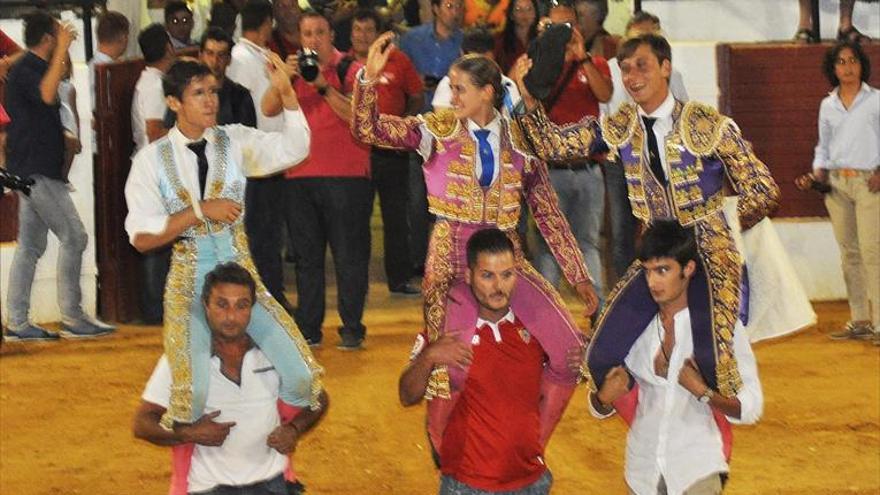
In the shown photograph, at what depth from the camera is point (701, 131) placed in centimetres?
648

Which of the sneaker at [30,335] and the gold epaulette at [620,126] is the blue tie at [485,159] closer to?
the gold epaulette at [620,126]

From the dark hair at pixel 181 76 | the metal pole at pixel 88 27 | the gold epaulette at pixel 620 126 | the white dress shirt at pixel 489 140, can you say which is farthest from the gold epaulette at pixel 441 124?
the metal pole at pixel 88 27

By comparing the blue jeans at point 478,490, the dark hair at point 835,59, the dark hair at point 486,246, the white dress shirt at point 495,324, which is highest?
the dark hair at point 835,59

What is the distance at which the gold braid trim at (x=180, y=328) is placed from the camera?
6.04m

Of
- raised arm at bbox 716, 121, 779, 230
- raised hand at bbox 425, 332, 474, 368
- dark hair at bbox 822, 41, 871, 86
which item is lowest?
raised hand at bbox 425, 332, 474, 368

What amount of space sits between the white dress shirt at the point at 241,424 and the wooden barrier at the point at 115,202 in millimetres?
6325

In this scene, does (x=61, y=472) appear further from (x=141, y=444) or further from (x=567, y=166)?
(x=567, y=166)

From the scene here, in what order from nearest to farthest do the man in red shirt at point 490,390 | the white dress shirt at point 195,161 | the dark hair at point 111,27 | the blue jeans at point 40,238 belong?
the man in red shirt at point 490,390, the white dress shirt at point 195,161, the blue jeans at point 40,238, the dark hair at point 111,27

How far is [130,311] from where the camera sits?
1245cm

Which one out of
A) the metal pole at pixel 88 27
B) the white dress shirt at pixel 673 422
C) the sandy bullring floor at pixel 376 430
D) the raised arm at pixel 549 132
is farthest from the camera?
the metal pole at pixel 88 27

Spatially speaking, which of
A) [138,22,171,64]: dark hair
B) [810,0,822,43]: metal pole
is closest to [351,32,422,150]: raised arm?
[138,22,171,64]: dark hair

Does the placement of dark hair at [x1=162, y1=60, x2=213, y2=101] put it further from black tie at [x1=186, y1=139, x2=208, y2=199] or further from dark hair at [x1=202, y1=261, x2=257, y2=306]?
dark hair at [x1=202, y1=261, x2=257, y2=306]

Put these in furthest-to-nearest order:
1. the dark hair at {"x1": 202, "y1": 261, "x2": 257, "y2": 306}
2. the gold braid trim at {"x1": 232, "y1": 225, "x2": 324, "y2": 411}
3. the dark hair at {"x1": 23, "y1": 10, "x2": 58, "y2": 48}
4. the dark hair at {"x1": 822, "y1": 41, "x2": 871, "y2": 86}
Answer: the dark hair at {"x1": 822, "y1": 41, "x2": 871, "y2": 86}
the dark hair at {"x1": 23, "y1": 10, "x2": 58, "y2": 48}
the gold braid trim at {"x1": 232, "y1": 225, "x2": 324, "y2": 411}
the dark hair at {"x1": 202, "y1": 261, "x2": 257, "y2": 306}

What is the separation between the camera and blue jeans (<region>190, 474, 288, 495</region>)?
605cm
